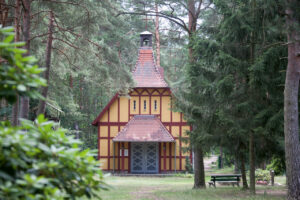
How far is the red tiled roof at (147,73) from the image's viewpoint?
85.3ft

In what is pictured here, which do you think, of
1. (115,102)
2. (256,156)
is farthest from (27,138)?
(115,102)

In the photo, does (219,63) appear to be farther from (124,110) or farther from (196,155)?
(124,110)

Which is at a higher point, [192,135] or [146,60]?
[146,60]

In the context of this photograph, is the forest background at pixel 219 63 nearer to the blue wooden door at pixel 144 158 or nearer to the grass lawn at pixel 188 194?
the grass lawn at pixel 188 194

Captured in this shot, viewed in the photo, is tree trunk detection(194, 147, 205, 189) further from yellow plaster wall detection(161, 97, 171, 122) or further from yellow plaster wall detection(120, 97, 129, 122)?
yellow plaster wall detection(120, 97, 129, 122)

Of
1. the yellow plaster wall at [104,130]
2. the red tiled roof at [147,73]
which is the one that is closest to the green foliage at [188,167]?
the red tiled roof at [147,73]

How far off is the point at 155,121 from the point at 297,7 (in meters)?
17.4

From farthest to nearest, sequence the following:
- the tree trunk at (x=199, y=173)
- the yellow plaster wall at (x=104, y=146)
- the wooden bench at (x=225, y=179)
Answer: the yellow plaster wall at (x=104, y=146) → the wooden bench at (x=225, y=179) → the tree trunk at (x=199, y=173)

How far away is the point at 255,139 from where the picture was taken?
40.2 feet

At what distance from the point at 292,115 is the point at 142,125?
54.7 ft

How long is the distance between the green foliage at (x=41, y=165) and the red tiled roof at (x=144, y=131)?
22.0 metres

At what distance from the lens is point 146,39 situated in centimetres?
2747

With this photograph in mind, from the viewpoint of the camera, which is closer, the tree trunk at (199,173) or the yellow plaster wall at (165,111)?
the tree trunk at (199,173)

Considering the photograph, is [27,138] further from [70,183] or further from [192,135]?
[192,135]
